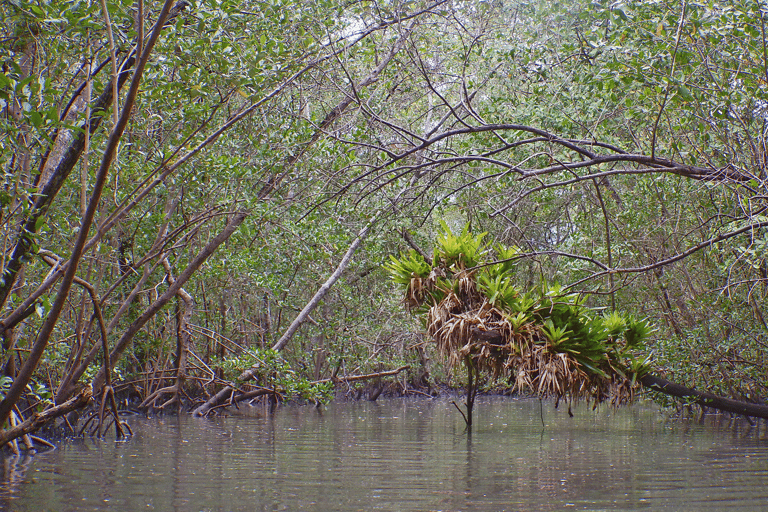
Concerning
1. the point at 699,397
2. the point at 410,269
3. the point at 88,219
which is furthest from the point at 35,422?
the point at 699,397

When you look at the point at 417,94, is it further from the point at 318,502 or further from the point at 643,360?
the point at 318,502

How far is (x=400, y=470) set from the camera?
636cm

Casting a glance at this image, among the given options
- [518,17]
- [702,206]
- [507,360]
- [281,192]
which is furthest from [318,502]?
[518,17]

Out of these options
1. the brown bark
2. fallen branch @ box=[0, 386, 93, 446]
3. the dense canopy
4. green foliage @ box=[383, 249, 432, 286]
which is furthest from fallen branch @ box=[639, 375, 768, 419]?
the brown bark

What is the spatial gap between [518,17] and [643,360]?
211 inches

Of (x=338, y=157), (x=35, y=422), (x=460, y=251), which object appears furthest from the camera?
(x=460, y=251)

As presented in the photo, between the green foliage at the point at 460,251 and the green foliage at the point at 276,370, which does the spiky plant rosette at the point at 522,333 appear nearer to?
the green foliage at the point at 460,251

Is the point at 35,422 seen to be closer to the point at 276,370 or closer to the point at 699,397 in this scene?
the point at 276,370

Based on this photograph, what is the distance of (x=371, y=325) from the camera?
1539 centimetres

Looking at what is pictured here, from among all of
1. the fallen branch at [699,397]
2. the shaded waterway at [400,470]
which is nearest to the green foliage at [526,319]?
the fallen branch at [699,397]

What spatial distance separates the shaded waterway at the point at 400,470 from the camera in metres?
4.82

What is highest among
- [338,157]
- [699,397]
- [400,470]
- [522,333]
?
[338,157]

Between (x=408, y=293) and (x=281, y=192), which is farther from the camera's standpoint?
(x=408, y=293)

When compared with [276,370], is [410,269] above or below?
above
